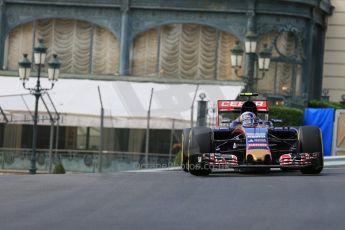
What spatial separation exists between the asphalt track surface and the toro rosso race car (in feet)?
1.55

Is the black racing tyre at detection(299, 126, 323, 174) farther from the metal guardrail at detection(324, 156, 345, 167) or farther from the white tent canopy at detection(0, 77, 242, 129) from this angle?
the white tent canopy at detection(0, 77, 242, 129)

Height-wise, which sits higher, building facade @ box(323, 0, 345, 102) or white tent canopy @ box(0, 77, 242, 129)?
building facade @ box(323, 0, 345, 102)

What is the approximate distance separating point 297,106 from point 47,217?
3066 cm

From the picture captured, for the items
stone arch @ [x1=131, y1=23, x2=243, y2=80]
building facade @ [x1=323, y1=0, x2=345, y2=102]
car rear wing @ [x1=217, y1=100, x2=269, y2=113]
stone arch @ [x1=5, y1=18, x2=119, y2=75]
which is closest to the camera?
car rear wing @ [x1=217, y1=100, x2=269, y2=113]

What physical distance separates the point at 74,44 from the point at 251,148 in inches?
966

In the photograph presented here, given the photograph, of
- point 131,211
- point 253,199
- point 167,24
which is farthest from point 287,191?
point 167,24

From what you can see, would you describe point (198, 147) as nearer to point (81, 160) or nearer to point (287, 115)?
point (81, 160)

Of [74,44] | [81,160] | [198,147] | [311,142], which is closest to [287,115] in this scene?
[81,160]

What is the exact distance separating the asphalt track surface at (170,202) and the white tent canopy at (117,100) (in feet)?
53.6

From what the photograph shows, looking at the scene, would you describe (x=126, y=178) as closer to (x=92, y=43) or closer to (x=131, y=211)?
(x=131, y=211)

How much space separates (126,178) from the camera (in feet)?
60.8

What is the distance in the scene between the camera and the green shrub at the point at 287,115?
36375mm

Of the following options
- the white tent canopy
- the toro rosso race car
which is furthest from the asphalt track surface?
the white tent canopy

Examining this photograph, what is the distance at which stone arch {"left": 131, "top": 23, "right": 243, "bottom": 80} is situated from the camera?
42406 mm
